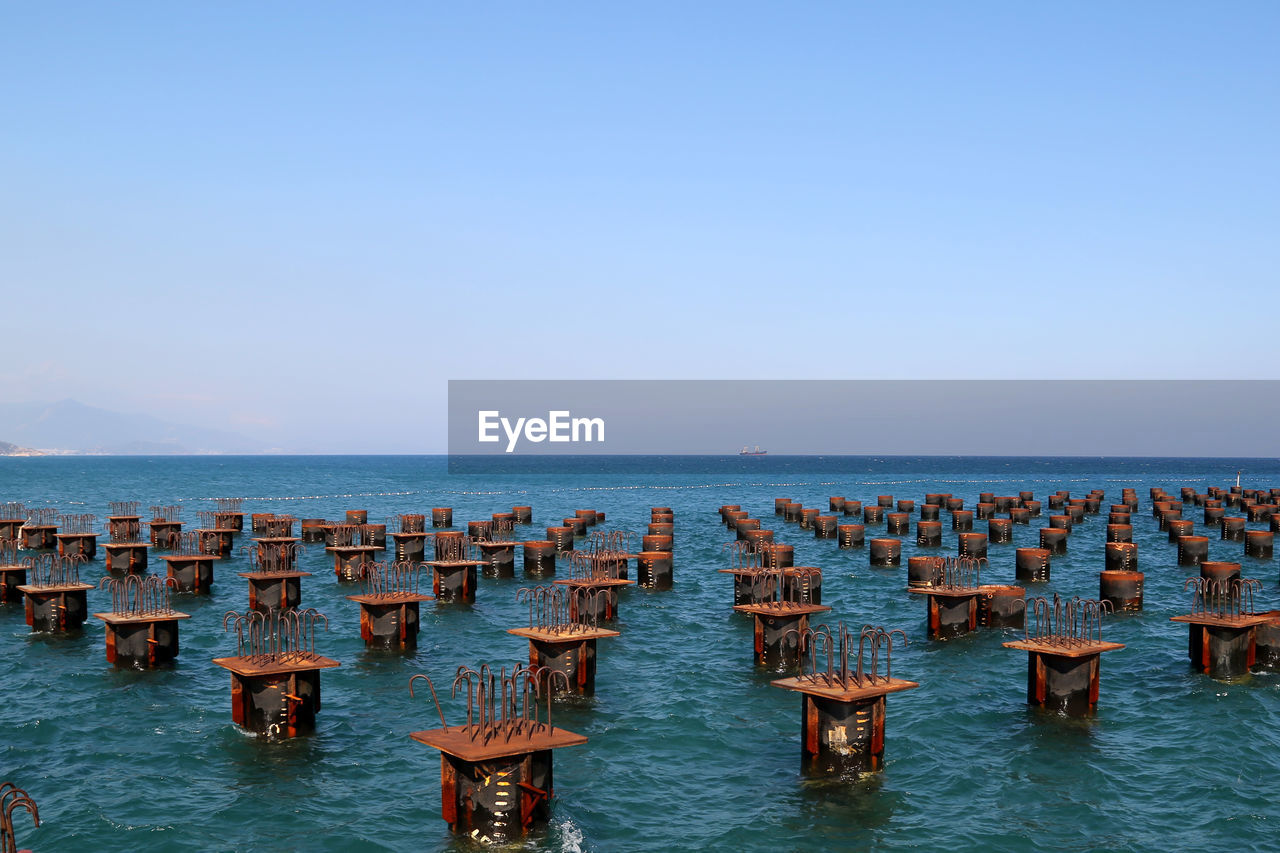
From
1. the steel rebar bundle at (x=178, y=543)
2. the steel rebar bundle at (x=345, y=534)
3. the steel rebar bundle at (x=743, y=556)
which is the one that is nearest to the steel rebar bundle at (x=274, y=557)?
the steel rebar bundle at (x=345, y=534)

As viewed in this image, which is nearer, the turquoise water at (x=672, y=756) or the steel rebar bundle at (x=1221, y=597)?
the turquoise water at (x=672, y=756)

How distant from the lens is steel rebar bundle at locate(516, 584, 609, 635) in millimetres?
22750

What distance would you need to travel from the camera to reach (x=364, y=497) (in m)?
113

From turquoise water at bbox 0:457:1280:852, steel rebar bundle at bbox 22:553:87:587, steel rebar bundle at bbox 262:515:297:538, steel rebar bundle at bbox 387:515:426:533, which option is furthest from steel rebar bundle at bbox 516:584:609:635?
steel rebar bundle at bbox 262:515:297:538

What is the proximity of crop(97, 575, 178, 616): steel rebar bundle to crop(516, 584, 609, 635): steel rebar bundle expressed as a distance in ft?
30.8

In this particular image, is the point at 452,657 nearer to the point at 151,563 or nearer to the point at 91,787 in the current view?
the point at 91,787

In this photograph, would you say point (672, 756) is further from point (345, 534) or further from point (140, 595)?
point (345, 534)

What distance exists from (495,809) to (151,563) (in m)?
38.8

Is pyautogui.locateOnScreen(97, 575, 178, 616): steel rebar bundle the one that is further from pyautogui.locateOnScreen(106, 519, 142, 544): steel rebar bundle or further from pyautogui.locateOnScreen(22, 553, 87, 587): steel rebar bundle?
pyautogui.locateOnScreen(106, 519, 142, 544): steel rebar bundle

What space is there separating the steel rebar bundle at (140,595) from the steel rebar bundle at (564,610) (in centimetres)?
939

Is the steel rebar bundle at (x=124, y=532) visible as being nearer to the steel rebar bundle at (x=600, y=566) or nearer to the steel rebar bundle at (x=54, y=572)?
the steel rebar bundle at (x=54, y=572)

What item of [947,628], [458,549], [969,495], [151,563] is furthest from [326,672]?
[969,495]

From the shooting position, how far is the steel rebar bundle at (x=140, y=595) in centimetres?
2534

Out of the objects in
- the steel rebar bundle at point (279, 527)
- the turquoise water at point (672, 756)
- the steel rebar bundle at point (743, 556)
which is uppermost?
the steel rebar bundle at point (279, 527)
